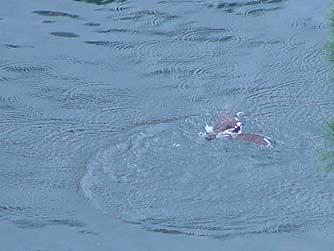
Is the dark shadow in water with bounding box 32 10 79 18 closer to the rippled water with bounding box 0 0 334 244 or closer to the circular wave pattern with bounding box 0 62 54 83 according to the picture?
the rippled water with bounding box 0 0 334 244

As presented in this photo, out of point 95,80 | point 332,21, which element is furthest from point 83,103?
point 332,21

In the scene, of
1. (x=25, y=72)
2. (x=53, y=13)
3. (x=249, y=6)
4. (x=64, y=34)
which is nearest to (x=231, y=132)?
(x=25, y=72)

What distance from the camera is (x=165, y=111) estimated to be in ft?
25.1

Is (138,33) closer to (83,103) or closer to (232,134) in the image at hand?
(83,103)

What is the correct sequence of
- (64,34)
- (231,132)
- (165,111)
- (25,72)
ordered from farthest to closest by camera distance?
(64,34)
(25,72)
(165,111)
(231,132)

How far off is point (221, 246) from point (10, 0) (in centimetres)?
395

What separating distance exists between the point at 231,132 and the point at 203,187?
2.22ft

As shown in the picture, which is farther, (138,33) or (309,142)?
(138,33)

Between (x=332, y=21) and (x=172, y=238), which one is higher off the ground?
(x=332, y=21)

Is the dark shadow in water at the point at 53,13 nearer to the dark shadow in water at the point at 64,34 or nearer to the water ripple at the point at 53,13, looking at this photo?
the water ripple at the point at 53,13

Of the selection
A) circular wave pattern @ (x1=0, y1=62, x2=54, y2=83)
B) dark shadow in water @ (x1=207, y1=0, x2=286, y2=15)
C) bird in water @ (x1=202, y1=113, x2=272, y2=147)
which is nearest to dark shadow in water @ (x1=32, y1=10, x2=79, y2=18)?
circular wave pattern @ (x1=0, y1=62, x2=54, y2=83)

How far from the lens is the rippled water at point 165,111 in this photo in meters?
6.62

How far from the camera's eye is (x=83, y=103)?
7.87m

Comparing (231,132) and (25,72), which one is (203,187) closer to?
(231,132)
